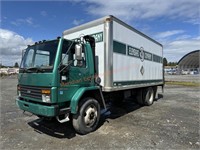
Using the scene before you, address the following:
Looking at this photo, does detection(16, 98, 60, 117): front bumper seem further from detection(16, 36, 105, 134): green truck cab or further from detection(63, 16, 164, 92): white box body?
detection(63, 16, 164, 92): white box body

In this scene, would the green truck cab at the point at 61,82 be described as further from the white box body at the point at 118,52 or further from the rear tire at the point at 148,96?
the rear tire at the point at 148,96

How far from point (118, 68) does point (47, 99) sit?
9.23 feet

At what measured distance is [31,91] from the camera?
16.4 feet

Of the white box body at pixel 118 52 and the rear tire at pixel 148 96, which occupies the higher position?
the white box body at pixel 118 52

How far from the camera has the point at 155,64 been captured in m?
10.0

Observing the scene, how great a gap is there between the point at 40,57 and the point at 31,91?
3.21 feet

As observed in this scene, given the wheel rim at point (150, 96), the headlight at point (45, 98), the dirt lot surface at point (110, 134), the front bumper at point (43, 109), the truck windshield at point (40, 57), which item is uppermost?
the truck windshield at point (40, 57)

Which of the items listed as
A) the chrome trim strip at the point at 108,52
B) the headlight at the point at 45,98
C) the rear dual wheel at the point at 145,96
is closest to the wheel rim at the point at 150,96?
the rear dual wheel at the point at 145,96

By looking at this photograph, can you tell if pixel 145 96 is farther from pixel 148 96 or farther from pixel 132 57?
pixel 132 57

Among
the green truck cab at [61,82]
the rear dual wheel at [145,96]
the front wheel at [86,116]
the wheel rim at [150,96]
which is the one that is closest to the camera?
the green truck cab at [61,82]

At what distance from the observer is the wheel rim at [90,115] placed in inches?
208

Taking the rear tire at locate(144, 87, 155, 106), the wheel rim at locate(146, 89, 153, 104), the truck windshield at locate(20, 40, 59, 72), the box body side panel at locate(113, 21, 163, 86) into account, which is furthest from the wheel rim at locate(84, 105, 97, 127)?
the wheel rim at locate(146, 89, 153, 104)

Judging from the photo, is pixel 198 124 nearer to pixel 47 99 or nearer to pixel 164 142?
pixel 164 142

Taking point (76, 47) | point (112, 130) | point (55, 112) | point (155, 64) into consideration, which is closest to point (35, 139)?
point (55, 112)
